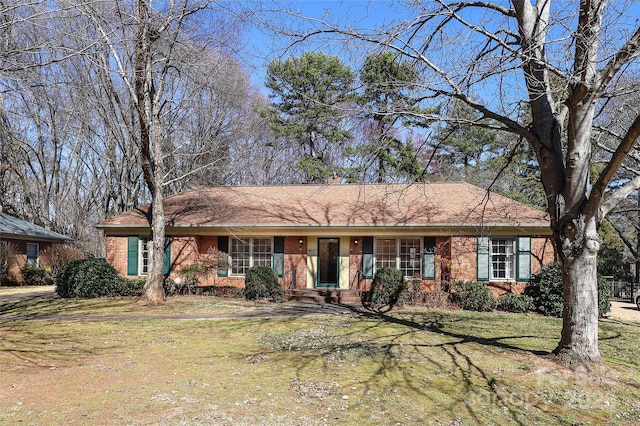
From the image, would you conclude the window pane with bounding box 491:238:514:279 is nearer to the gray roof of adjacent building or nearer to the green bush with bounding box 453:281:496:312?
the green bush with bounding box 453:281:496:312

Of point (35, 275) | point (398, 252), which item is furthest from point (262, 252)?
point (35, 275)

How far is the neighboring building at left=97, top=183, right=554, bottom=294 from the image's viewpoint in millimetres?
15547

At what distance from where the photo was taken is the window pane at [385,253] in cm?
1673

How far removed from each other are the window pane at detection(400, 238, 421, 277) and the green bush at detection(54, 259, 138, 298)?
9.88 meters

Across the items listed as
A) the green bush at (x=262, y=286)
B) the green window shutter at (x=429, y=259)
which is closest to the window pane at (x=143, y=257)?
the green bush at (x=262, y=286)

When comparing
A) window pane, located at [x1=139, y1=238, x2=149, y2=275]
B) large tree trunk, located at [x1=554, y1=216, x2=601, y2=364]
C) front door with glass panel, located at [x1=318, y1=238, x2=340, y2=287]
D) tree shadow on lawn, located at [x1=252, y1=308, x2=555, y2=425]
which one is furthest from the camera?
window pane, located at [x1=139, y1=238, x2=149, y2=275]

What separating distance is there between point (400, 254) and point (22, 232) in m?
19.0

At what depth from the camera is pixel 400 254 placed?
655 inches

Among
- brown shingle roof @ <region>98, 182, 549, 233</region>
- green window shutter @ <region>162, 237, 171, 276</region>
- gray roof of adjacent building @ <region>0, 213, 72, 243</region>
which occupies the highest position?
brown shingle roof @ <region>98, 182, 549, 233</region>

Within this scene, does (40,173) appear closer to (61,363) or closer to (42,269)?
(42,269)

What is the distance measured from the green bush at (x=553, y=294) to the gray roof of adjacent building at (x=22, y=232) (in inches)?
905

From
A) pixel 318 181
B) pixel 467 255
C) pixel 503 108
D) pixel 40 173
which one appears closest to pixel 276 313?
pixel 467 255

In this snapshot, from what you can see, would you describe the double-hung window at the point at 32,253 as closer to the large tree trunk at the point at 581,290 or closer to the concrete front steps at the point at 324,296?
the concrete front steps at the point at 324,296

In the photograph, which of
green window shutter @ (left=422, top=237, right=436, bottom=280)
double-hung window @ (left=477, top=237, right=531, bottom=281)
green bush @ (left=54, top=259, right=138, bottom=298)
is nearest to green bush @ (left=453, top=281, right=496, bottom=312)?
double-hung window @ (left=477, top=237, right=531, bottom=281)
